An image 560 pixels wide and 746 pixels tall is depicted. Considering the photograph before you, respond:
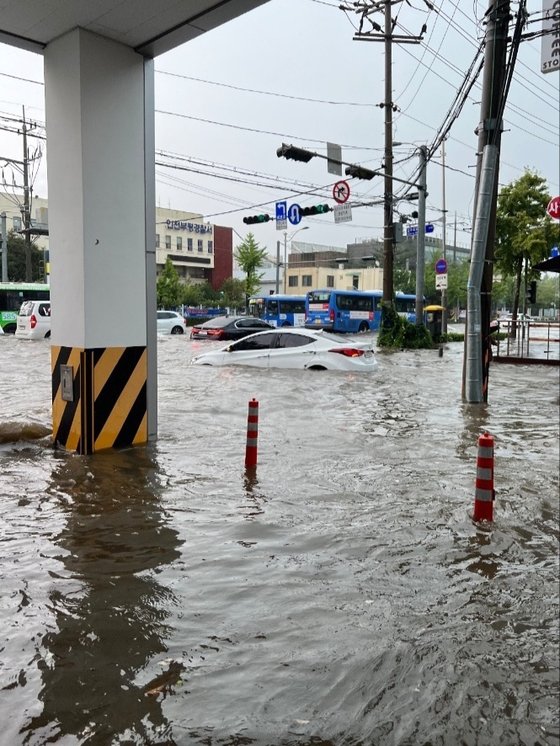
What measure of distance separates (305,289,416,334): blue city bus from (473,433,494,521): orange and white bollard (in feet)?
109

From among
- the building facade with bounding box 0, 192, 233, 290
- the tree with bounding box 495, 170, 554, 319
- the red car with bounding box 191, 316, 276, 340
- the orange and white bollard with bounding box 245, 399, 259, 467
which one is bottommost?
the orange and white bollard with bounding box 245, 399, 259, 467

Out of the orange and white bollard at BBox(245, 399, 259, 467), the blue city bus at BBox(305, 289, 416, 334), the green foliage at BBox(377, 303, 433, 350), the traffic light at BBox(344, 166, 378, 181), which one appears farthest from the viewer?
the blue city bus at BBox(305, 289, 416, 334)

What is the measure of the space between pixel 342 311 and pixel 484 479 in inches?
1342

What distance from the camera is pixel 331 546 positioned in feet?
15.0

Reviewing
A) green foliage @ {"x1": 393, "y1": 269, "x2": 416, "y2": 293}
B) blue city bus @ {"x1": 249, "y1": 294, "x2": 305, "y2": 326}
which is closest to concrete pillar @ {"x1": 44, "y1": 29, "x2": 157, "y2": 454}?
blue city bus @ {"x1": 249, "y1": 294, "x2": 305, "y2": 326}

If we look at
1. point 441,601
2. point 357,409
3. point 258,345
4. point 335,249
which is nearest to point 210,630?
point 441,601

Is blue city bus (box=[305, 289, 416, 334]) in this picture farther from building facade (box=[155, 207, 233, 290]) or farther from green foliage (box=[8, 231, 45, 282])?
building facade (box=[155, 207, 233, 290])

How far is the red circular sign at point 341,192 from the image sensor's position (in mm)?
23000

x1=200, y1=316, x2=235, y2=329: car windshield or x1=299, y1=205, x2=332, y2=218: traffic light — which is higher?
x1=299, y1=205, x2=332, y2=218: traffic light

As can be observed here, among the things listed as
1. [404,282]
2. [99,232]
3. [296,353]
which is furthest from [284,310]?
[404,282]

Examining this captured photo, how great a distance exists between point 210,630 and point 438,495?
122 inches

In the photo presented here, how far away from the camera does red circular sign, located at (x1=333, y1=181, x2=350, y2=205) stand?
906 inches

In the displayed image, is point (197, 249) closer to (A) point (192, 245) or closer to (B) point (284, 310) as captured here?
(A) point (192, 245)

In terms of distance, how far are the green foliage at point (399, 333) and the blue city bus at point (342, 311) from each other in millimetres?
10654
